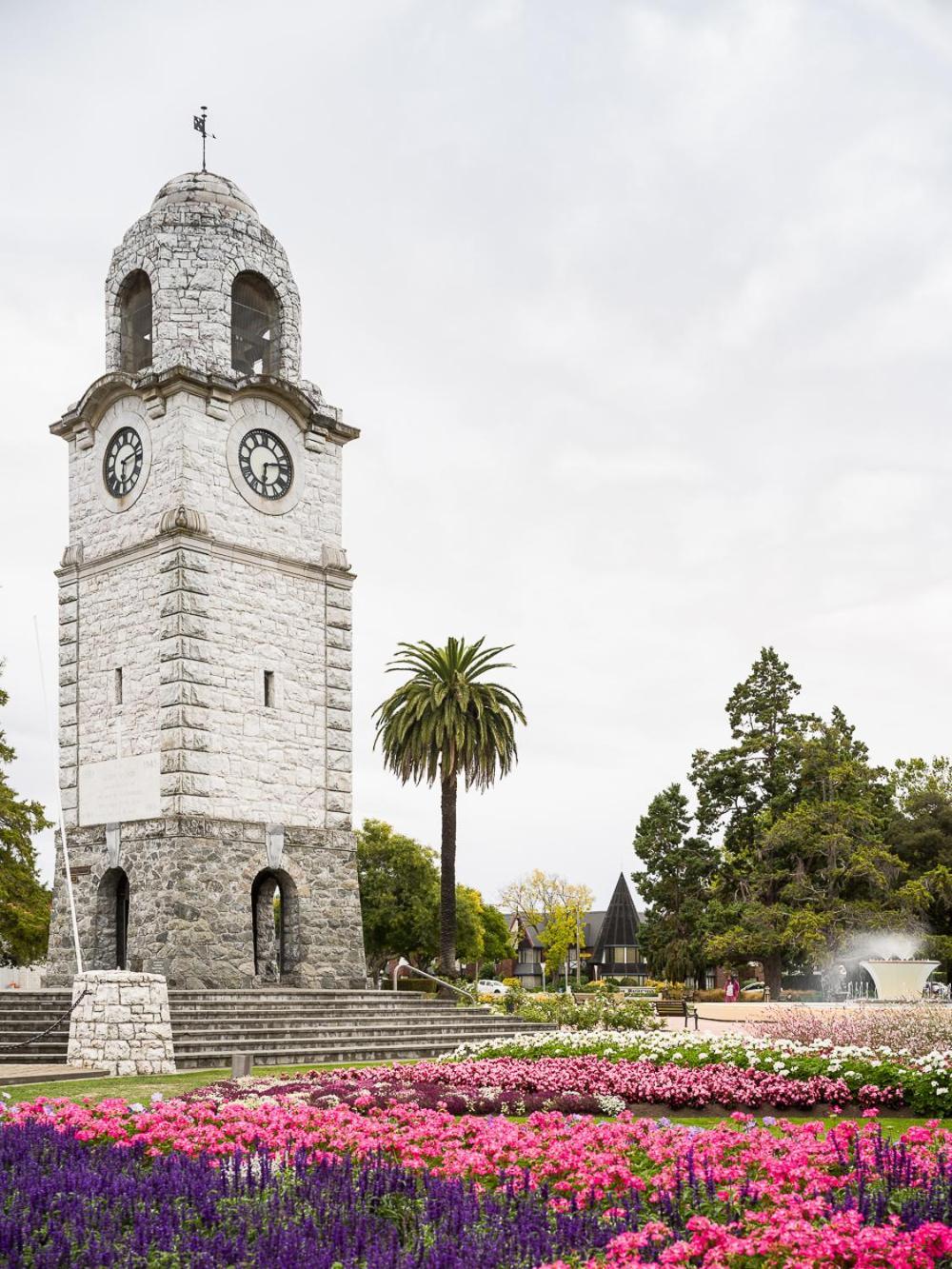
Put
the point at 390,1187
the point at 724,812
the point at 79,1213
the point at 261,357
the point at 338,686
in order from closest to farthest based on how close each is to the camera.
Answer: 1. the point at 79,1213
2. the point at 390,1187
3. the point at 338,686
4. the point at 261,357
5. the point at 724,812

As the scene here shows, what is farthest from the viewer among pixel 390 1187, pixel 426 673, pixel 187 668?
pixel 426 673

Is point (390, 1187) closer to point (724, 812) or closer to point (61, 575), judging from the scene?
point (61, 575)

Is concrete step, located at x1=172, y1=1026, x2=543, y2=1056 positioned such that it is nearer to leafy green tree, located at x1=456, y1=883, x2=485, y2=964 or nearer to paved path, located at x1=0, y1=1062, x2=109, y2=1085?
paved path, located at x1=0, y1=1062, x2=109, y2=1085

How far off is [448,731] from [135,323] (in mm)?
13033

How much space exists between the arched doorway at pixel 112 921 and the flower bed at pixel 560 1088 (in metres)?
13.8

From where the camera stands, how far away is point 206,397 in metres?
29.4

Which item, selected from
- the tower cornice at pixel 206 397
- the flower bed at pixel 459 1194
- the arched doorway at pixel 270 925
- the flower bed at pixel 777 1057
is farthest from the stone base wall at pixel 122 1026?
the tower cornice at pixel 206 397

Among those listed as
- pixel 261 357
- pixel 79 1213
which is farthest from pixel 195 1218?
pixel 261 357

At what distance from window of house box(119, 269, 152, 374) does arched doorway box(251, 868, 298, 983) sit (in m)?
→ 12.5

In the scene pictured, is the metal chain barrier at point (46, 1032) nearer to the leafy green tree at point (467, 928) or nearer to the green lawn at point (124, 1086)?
the green lawn at point (124, 1086)

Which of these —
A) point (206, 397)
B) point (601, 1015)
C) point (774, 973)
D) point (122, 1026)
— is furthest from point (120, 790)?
point (774, 973)

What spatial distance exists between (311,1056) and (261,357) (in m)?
18.1

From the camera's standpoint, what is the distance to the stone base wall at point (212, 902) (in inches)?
1045

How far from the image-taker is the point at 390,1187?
24.8ft
